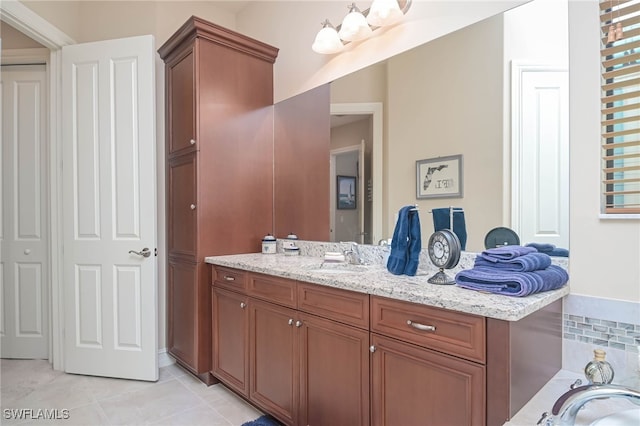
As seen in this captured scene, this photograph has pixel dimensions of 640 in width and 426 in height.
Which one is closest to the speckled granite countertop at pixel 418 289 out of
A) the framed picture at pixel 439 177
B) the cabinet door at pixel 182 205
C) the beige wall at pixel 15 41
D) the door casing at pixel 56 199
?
the framed picture at pixel 439 177

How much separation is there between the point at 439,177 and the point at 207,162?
4.94 feet

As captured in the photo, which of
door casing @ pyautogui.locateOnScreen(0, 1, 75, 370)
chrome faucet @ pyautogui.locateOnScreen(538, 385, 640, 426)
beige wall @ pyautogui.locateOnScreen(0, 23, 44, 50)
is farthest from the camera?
beige wall @ pyautogui.locateOnScreen(0, 23, 44, 50)

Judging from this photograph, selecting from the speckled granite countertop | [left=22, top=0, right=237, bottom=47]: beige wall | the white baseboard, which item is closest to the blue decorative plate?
the speckled granite countertop

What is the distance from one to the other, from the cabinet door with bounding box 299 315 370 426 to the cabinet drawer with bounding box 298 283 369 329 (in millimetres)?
33

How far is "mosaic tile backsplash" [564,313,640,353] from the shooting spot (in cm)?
127

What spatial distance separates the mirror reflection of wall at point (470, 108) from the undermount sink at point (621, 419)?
718mm

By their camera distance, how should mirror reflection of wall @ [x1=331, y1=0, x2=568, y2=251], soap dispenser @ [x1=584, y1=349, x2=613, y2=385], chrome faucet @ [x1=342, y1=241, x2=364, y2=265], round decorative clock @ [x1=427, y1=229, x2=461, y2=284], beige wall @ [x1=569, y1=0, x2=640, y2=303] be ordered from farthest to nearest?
chrome faucet @ [x1=342, y1=241, x2=364, y2=265] < mirror reflection of wall @ [x1=331, y1=0, x2=568, y2=251] < round decorative clock @ [x1=427, y1=229, x2=461, y2=284] < beige wall @ [x1=569, y1=0, x2=640, y2=303] < soap dispenser @ [x1=584, y1=349, x2=613, y2=385]

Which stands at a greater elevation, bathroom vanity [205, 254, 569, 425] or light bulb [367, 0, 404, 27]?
light bulb [367, 0, 404, 27]

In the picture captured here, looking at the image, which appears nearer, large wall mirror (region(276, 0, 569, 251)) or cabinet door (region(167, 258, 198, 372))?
large wall mirror (region(276, 0, 569, 251))

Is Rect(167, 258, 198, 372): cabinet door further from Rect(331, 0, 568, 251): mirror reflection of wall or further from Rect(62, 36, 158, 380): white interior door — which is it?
Rect(331, 0, 568, 251): mirror reflection of wall

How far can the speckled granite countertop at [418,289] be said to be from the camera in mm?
1107

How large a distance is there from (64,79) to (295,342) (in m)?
2.54

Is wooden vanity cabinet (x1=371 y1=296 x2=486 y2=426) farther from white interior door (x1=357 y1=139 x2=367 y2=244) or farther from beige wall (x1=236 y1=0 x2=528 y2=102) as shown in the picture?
beige wall (x1=236 y1=0 x2=528 y2=102)

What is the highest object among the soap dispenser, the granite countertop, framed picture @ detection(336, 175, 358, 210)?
framed picture @ detection(336, 175, 358, 210)
